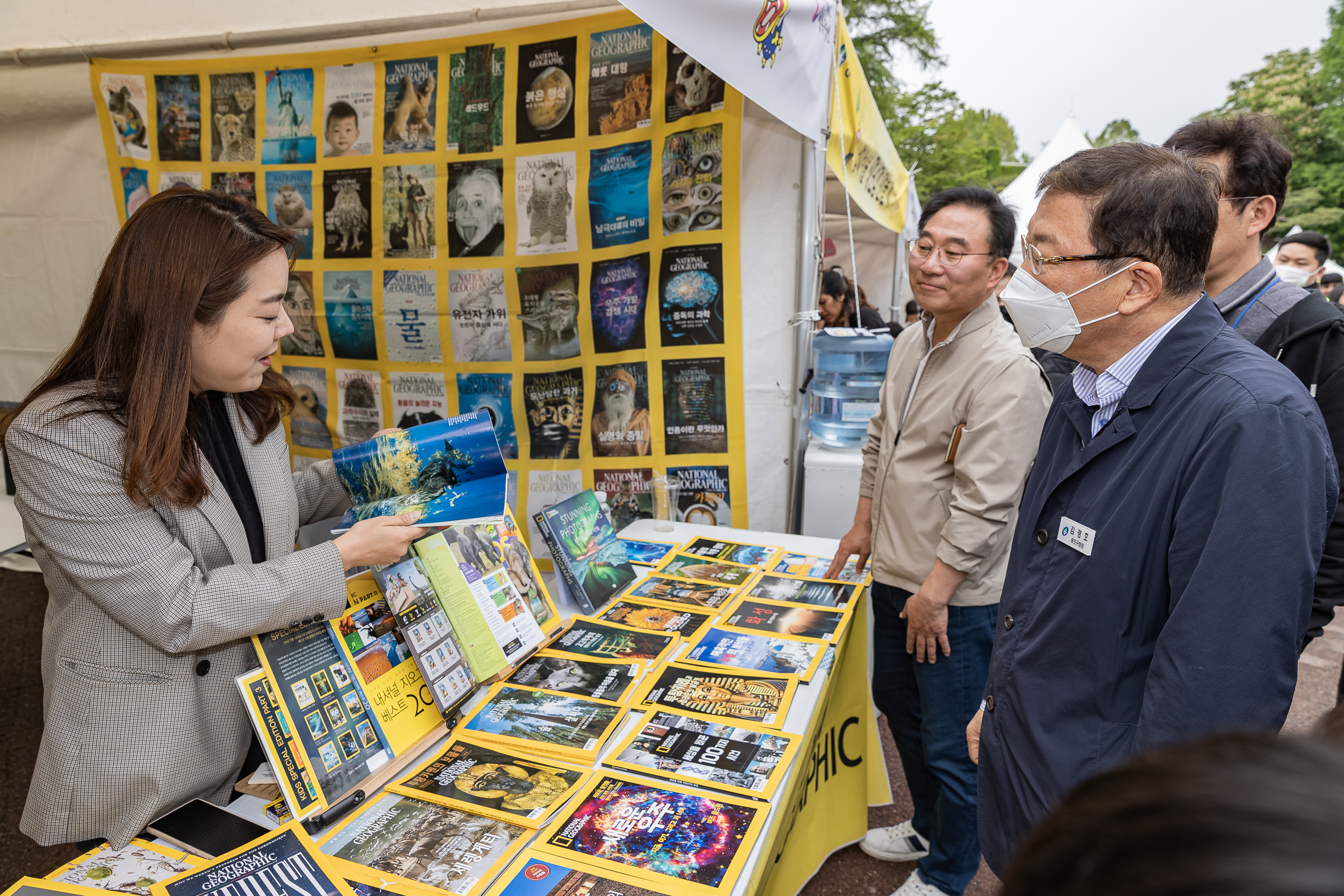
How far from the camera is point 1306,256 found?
4.52m

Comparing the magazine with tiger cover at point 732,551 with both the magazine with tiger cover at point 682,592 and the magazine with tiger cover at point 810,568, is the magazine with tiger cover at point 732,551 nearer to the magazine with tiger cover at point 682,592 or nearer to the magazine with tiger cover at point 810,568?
the magazine with tiger cover at point 810,568

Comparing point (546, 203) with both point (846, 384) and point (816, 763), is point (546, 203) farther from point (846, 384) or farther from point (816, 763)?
point (846, 384)

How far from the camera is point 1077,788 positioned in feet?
1.01

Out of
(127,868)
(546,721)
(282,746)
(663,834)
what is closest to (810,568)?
(546,721)

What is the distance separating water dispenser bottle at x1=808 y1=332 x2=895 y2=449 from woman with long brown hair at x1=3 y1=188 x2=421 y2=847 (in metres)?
2.24

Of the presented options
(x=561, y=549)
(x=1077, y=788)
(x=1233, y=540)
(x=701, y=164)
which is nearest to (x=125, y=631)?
(x=561, y=549)

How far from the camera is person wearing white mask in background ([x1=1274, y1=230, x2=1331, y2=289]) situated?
176 inches

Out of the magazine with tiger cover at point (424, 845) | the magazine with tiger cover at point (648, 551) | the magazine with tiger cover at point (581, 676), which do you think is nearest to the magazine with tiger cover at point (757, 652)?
the magazine with tiger cover at point (581, 676)

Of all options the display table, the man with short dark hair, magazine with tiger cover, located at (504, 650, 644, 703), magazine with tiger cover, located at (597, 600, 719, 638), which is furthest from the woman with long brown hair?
the man with short dark hair

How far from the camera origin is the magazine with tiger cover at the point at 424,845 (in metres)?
1.01

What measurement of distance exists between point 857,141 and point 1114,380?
175cm

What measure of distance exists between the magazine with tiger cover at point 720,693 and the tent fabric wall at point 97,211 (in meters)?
1.11

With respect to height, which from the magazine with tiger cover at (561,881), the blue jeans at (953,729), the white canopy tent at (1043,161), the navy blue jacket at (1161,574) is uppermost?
the white canopy tent at (1043,161)

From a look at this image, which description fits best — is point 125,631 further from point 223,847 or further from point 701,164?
point 701,164
